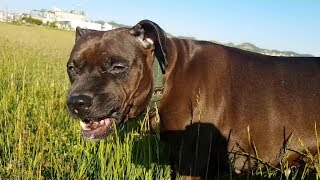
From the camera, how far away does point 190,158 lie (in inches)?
138

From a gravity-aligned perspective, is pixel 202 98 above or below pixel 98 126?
above

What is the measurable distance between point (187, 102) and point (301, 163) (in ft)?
3.90

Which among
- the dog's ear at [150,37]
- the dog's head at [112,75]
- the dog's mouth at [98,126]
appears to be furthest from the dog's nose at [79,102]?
the dog's ear at [150,37]

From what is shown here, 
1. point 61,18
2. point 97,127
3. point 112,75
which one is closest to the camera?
point 112,75

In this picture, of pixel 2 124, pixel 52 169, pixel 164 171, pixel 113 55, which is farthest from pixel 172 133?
pixel 2 124

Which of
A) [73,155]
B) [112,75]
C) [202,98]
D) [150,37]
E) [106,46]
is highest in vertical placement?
[150,37]

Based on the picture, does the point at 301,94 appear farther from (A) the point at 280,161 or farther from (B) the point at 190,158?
(B) the point at 190,158

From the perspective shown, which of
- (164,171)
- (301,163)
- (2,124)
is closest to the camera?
(301,163)

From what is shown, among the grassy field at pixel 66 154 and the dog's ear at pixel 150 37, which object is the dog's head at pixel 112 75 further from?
the grassy field at pixel 66 154

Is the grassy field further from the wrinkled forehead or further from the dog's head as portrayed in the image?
the wrinkled forehead

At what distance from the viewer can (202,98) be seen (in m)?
3.57

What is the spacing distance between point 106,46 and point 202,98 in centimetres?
97

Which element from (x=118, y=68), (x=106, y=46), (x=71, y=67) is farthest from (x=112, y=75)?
(x=71, y=67)

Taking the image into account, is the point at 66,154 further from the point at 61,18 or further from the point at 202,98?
the point at 61,18
